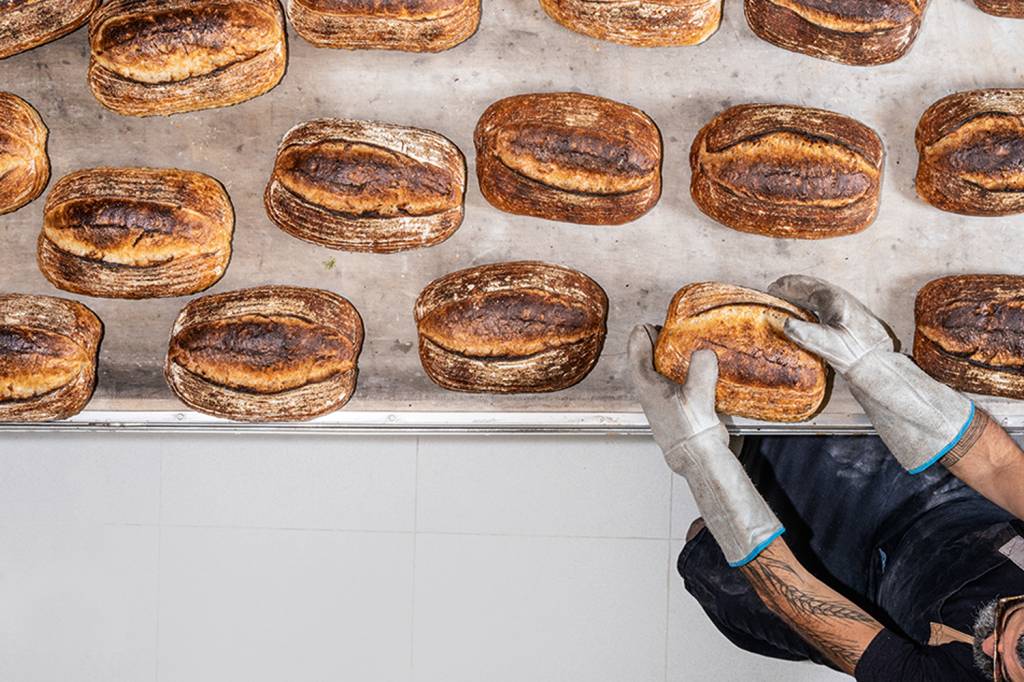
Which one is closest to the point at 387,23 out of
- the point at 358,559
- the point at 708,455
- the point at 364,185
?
the point at 364,185

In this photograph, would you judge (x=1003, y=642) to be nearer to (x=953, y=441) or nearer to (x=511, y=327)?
(x=953, y=441)

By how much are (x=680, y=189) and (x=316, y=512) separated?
83.4 inches

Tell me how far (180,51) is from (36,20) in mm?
510

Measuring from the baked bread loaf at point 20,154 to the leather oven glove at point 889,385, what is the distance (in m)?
2.43

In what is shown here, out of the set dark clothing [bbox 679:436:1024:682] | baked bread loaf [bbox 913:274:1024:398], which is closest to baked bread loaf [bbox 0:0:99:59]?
dark clothing [bbox 679:436:1024:682]

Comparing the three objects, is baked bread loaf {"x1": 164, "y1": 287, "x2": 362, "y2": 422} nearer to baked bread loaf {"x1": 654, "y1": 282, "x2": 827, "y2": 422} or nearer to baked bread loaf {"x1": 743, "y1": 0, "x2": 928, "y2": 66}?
baked bread loaf {"x1": 654, "y1": 282, "x2": 827, "y2": 422}

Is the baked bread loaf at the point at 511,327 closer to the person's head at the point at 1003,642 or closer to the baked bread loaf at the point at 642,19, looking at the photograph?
the baked bread loaf at the point at 642,19

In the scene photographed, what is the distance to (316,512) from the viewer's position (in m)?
3.85

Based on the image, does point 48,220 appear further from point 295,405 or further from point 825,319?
point 825,319

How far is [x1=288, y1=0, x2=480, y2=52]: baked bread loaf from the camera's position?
2723 mm

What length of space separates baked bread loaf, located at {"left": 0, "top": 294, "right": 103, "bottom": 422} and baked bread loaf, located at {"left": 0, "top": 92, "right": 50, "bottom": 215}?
33cm

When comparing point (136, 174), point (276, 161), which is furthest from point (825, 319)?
point (136, 174)

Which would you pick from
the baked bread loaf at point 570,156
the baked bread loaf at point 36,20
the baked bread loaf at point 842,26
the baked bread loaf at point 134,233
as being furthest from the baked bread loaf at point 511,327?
the baked bread loaf at point 36,20

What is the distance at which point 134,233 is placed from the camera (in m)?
2.70
